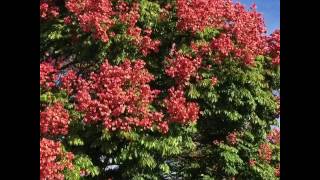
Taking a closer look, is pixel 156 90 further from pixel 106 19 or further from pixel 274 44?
pixel 274 44

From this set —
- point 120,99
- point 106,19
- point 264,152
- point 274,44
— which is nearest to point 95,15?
point 106,19

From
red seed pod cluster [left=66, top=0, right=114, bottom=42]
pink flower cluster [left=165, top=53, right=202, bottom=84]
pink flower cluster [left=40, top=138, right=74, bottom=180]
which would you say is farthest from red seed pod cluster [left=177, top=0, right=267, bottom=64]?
pink flower cluster [left=40, top=138, right=74, bottom=180]

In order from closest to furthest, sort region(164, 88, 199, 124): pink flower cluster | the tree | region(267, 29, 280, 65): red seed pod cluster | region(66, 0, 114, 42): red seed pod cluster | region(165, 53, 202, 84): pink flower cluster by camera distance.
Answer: the tree, region(164, 88, 199, 124): pink flower cluster, region(66, 0, 114, 42): red seed pod cluster, region(165, 53, 202, 84): pink flower cluster, region(267, 29, 280, 65): red seed pod cluster

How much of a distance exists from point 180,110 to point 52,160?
2.63 m

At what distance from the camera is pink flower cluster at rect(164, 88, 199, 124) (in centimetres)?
→ 1116

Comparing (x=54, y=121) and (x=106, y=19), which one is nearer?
(x=54, y=121)

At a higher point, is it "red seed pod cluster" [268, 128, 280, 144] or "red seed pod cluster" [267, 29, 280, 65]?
"red seed pod cluster" [267, 29, 280, 65]

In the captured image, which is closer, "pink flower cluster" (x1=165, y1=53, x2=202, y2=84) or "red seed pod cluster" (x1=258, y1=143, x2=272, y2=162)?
"pink flower cluster" (x1=165, y1=53, x2=202, y2=84)

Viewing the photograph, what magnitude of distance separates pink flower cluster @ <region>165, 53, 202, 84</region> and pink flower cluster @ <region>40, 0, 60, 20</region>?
9.06ft

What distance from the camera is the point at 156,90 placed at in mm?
11203

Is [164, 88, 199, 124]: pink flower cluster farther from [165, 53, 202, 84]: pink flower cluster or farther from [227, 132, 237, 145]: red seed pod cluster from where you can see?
[227, 132, 237, 145]: red seed pod cluster

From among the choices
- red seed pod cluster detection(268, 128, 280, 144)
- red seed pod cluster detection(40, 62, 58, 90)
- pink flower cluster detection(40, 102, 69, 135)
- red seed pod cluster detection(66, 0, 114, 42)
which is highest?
red seed pod cluster detection(66, 0, 114, 42)
